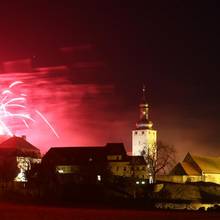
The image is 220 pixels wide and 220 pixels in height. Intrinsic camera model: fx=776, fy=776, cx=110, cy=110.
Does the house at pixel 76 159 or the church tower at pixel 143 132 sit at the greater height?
the church tower at pixel 143 132

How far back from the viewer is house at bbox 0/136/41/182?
10830 centimetres

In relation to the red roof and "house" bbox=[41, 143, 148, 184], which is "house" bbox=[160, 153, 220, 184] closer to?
"house" bbox=[41, 143, 148, 184]

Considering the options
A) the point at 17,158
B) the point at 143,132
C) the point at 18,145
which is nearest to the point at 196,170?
the point at 143,132

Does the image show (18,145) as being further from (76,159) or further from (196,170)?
(196,170)

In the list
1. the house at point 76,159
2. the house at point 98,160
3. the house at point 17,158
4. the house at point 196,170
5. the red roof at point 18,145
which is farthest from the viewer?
the house at point 196,170

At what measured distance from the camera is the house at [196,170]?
495 ft

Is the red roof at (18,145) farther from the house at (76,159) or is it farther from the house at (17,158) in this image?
the house at (76,159)

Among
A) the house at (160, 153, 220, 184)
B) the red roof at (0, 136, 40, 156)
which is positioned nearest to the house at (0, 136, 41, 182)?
the red roof at (0, 136, 40, 156)

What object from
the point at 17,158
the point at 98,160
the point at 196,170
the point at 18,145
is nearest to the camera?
the point at 17,158

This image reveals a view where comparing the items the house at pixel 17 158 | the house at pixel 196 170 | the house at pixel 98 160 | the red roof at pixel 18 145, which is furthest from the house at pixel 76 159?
the house at pixel 196 170

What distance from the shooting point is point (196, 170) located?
156375 millimetres

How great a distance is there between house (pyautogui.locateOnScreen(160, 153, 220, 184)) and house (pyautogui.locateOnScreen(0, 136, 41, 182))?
Result: 27.0 metres

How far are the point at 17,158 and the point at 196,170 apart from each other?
42.4 m

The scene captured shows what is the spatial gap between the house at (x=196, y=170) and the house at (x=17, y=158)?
88.6ft
